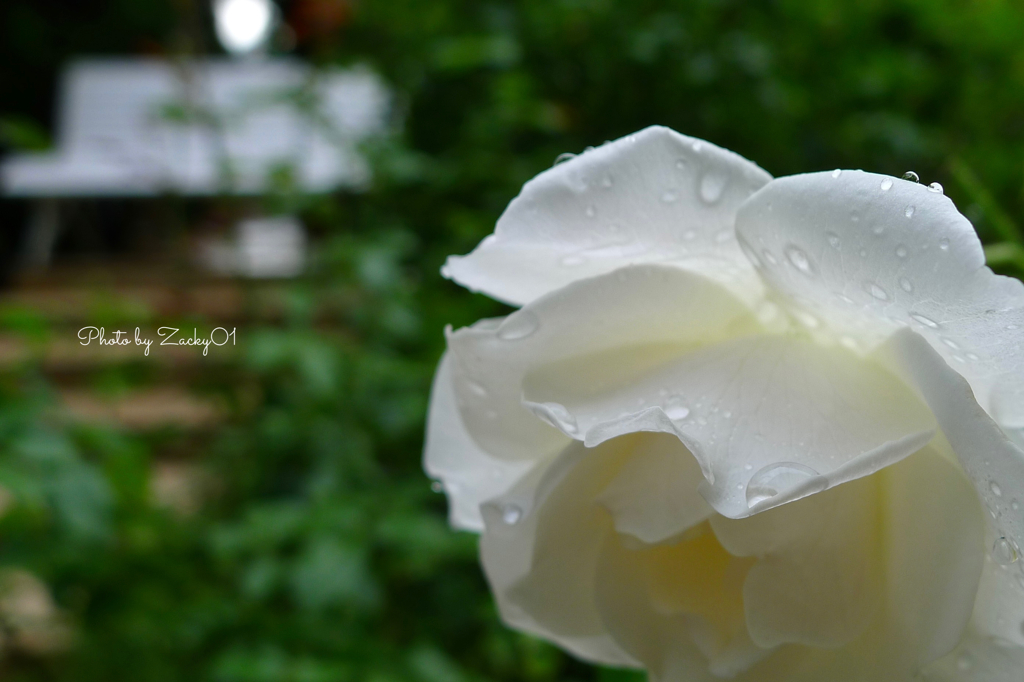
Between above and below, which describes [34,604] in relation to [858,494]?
below

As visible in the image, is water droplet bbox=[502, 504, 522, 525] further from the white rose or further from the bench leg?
the bench leg

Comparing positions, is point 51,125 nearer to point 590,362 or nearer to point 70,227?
point 70,227

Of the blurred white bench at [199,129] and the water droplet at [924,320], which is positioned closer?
the water droplet at [924,320]

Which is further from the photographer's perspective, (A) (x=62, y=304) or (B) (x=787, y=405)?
(A) (x=62, y=304)

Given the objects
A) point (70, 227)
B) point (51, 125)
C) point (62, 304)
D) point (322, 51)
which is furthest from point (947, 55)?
point (51, 125)

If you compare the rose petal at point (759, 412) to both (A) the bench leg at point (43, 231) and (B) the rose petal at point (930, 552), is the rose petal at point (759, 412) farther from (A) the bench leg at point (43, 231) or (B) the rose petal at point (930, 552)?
(A) the bench leg at point (43, 231)

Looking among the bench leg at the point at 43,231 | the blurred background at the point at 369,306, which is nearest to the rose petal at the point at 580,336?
the blurred background at the point at 369,306

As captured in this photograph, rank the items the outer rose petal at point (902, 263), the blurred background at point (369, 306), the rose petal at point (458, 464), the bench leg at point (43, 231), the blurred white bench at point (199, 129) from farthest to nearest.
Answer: the bench leg at point (43, 231) → the blurred white bench at point (199, 129) → the blurred background at point (369, 306) → the rose petal at point (458, 464) → the outer rose petal at point (902, 263)

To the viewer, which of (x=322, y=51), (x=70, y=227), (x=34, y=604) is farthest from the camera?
(x=70, y=227)
